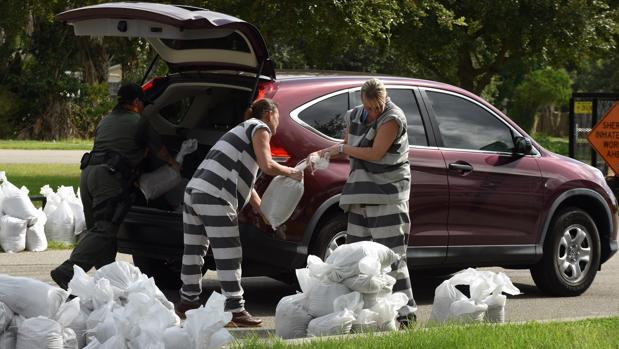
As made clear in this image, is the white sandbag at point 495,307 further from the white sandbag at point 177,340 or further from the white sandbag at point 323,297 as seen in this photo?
the white sandbag at point 177,340

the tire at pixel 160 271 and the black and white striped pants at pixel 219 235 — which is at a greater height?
the black and white striped pants at pixel 219 235

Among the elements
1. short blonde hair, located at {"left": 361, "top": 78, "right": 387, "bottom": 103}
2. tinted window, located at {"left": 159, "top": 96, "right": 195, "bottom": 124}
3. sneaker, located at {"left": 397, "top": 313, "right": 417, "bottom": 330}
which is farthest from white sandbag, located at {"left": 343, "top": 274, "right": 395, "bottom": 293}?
tinted window, located at {"left": 159, "top": 96, "right": 195, "bottom": 124}

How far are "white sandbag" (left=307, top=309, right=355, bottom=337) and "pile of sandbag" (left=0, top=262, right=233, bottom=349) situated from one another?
92 centimetres

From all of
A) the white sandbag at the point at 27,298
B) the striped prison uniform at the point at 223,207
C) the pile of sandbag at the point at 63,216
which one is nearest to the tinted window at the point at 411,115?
the striped prison uniform at the point at 223,207

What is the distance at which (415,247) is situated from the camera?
9.70 m

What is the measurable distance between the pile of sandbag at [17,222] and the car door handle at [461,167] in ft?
15.9

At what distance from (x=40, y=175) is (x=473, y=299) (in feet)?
54.4

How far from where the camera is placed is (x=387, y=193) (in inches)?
336

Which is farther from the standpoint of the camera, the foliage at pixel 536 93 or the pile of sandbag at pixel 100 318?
the foliage at pixel 536 93

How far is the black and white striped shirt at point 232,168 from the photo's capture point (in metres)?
8.49

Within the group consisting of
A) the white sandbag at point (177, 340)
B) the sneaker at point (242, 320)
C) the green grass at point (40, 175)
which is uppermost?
→ the white sandbag at point (177, 340)

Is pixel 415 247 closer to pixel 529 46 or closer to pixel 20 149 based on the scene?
pixel 529 46

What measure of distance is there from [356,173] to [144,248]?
1890 millimetres

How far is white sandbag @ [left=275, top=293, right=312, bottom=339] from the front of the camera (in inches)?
301
